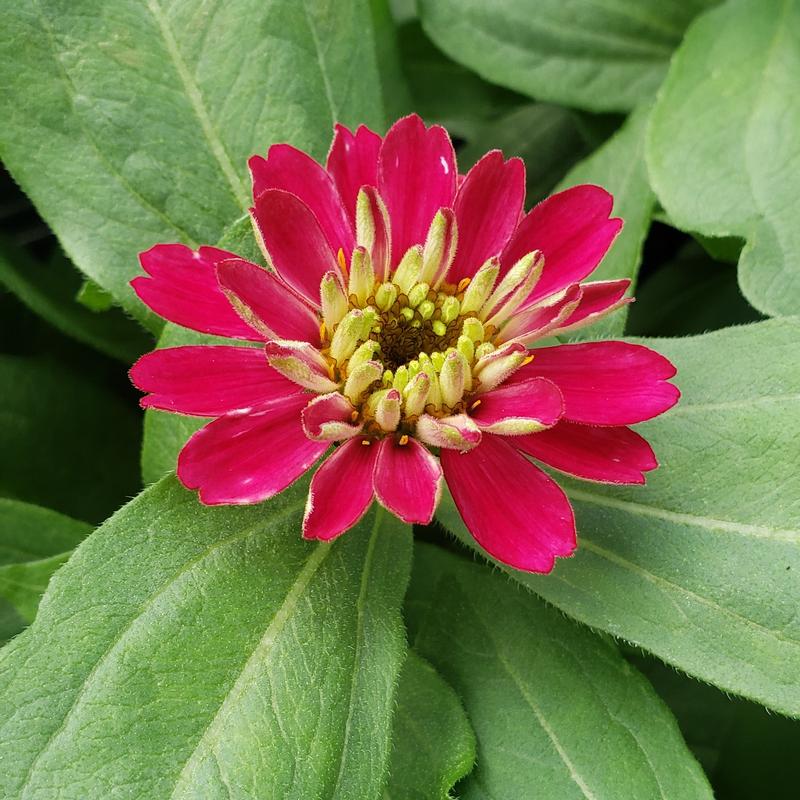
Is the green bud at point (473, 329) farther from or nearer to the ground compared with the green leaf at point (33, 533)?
farther from the ground

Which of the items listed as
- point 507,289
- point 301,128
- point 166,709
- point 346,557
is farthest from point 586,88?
point 166,709

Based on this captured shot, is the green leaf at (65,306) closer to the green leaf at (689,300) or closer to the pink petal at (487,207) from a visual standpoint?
the pink petal at (487,207)

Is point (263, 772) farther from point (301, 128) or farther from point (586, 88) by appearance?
point (586, 88)

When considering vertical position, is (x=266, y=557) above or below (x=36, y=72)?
below

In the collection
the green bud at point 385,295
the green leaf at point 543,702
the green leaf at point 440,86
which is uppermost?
the green bud at point 385,295

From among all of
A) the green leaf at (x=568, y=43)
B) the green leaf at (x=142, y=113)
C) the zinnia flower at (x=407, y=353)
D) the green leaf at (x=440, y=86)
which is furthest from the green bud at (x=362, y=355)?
the green leaf at (x=440, y=86)

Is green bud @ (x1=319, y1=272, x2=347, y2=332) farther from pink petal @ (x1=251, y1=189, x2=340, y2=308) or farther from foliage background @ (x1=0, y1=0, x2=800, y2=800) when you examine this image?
foliage background @ (x1=0, y1=0, x2=800, y2=800)

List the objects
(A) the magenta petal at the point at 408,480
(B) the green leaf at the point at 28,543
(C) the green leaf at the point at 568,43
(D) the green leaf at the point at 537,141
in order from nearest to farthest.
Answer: (A) the magenta petal at the point at 408,480 < (B) the green leaf at the point at 28,543 < (C) the green leaf at the point at 568,43 < (D) the green leaf at the point at 537,141

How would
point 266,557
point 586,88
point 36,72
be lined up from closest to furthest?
point 266,557 → point 36,72 → point 586,88
